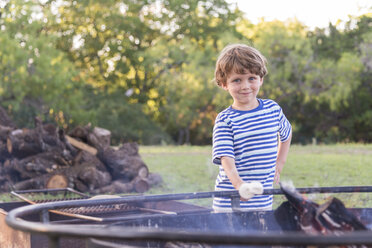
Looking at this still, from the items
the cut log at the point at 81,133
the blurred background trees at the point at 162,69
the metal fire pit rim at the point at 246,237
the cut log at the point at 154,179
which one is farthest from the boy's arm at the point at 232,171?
the blurred background trees at the point at 162,69

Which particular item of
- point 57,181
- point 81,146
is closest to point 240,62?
point 57,181

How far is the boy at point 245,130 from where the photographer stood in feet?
7.70

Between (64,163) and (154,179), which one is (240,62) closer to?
(64,163)

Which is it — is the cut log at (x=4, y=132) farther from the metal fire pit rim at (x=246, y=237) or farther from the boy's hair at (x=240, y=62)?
the metal fire pit rim at (x=246, y=237)

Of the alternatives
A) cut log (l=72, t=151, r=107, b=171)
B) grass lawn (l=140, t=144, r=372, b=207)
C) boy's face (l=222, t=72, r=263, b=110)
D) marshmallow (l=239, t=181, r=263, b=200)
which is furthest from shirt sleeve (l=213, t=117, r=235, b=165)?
cut log (l=72, t=151, r=107, b=171)

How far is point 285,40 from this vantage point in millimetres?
23078

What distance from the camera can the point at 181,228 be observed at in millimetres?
1802

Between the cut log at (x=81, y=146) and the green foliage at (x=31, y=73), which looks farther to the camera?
the green foliage at (x=31, y=73)

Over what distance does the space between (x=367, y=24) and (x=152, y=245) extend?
82.1ft

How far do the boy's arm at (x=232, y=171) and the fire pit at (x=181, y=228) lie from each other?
26 centimetres

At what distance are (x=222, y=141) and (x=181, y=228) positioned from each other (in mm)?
646

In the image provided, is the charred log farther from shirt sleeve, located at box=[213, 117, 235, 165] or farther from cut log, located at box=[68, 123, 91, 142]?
shirt sleeve, located at box=[213, 117, 235, 165]

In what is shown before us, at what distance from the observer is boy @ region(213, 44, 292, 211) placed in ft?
7.70

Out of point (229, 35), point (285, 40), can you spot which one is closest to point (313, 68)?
point (285, 40)
